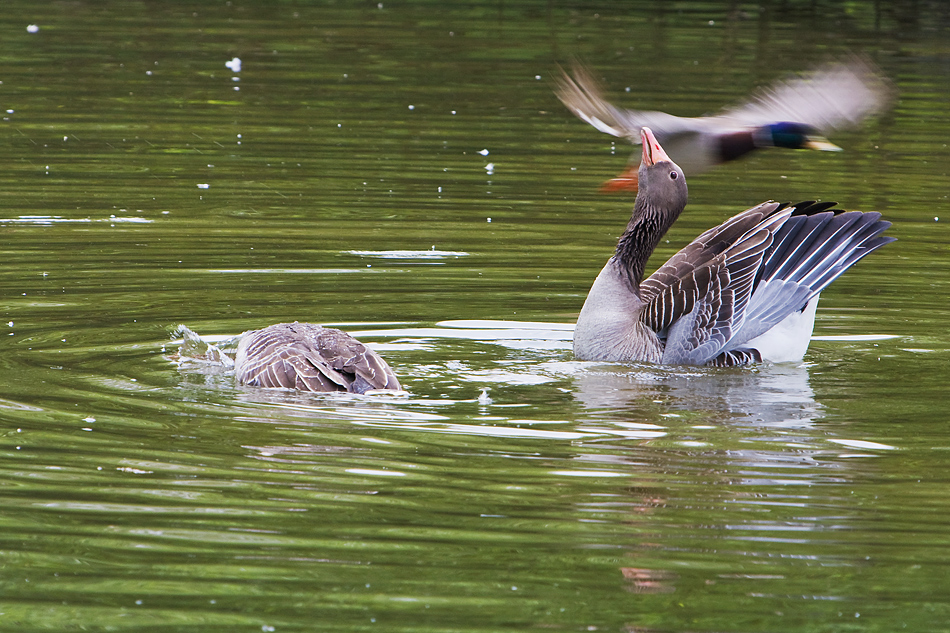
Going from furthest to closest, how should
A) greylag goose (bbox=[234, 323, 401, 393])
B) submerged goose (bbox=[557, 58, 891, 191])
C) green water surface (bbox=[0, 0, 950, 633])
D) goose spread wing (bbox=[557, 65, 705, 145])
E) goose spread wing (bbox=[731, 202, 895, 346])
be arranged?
goose spread wing (bbox=[731, 202, 895, 346]) < submerged goose (bbox=[557, 58, 891, 191]) < goose spread wing (bbox=[557, 65, 705, 145]) < greylag goose (bbox=[234, 323, 401, 393]) < green water surface (bbox=[0, 0, 950, 633])

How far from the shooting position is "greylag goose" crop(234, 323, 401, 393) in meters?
8.91

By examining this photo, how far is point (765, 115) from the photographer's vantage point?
1024 cm

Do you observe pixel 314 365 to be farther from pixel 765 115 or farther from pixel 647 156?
pixel 765 115

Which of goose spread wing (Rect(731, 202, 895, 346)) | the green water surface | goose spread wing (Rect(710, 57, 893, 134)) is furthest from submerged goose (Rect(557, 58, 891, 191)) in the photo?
the green water surface

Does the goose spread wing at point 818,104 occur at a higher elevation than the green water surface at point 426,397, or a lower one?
higher

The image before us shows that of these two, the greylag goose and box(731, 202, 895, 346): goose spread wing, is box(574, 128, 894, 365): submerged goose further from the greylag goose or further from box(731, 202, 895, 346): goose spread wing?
the greylag goose

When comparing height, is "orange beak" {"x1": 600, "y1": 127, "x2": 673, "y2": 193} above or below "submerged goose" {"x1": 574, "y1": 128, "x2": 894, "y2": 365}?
above

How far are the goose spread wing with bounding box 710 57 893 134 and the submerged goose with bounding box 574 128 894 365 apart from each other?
Answer: 64 centimetres

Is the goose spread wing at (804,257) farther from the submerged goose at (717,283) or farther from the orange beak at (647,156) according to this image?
the orange beak at (647,156)

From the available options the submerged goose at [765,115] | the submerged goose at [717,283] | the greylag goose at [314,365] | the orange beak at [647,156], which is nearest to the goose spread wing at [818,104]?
the submerged goose at [765,115]

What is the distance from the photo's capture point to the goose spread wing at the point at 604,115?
9.85m

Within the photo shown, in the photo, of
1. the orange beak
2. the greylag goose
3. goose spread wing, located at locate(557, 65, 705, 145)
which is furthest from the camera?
the orange beak

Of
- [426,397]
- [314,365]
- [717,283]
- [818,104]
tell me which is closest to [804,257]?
[717,283]

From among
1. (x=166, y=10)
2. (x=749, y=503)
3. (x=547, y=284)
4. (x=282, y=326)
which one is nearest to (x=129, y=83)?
(x=166, y=10)
